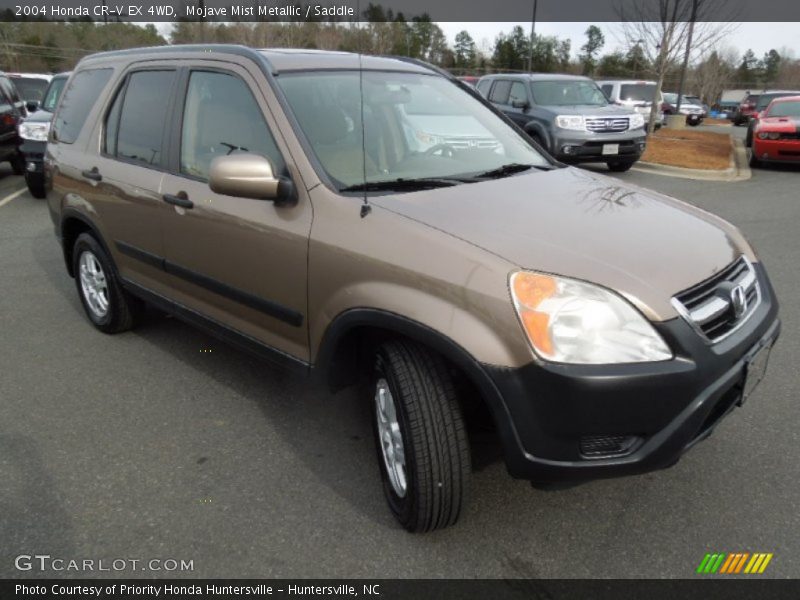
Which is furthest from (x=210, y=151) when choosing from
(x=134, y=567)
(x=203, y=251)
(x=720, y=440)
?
(x=720, y=440)

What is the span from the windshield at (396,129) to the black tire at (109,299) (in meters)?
2.00

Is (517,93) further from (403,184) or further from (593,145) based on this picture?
(403,184)

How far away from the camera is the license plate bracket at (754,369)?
2230mm

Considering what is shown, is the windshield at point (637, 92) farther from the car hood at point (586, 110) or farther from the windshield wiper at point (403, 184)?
the windshield wiper at point (403, 184)

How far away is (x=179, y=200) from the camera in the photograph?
3.17 metres

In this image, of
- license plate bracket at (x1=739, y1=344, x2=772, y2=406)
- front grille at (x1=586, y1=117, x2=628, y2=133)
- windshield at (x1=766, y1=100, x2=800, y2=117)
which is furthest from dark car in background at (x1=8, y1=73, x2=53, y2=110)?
license plate bracket at (x1=739, y1=344, x2=772, y2=406)

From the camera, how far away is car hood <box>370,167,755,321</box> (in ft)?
6.67

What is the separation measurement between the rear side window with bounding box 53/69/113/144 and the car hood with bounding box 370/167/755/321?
105 inches

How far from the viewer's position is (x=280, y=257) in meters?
2.67

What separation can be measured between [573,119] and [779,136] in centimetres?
457

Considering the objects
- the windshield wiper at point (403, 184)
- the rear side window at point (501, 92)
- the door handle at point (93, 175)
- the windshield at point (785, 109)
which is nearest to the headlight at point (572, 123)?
the rear side window at point (501, 92)

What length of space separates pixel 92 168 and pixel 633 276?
11.1ft

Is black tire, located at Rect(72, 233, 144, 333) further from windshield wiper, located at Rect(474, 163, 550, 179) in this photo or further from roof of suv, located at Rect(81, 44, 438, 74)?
windshield wiper, located at Rect(474, 163, 550, 179)

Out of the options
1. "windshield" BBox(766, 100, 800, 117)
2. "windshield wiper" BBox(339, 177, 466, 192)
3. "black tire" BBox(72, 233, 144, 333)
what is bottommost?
"black tire" BBox(72, 233, 144, 333)
